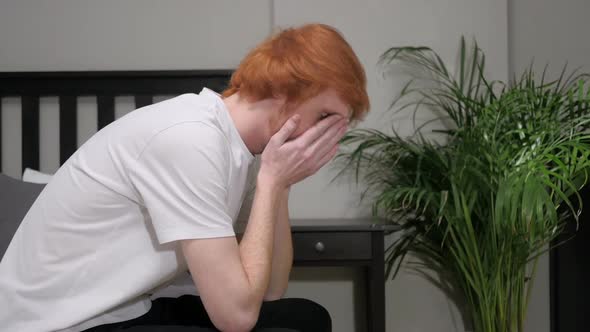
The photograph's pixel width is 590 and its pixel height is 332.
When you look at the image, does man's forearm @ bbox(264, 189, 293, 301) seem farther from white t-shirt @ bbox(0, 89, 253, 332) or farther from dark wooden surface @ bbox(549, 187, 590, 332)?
dark wooden surface @ bbox(549, 187, 590, 332)

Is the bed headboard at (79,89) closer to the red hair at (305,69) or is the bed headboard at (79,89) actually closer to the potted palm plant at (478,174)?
the potted palm plant at (478,174)

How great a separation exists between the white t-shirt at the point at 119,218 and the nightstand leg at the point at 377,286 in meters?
1.05

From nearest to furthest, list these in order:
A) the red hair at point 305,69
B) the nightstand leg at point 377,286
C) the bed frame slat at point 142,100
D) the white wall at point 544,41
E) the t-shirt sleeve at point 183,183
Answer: the t-shirt sleeve at point 183,183, the red hair at point 305,69, the nightstand leg at point 377,286, the bed frame slat at point 142,100, the white wall at point 544,41

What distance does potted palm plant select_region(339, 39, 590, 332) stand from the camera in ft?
6.52

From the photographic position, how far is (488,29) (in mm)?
2588

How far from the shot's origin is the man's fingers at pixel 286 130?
1.23m

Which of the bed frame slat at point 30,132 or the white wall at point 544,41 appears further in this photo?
the white wall at point 544,41

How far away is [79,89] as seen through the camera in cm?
255

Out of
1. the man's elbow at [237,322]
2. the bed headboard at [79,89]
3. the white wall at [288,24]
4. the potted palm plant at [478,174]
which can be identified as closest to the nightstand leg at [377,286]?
the potted palm plant at [478,174]

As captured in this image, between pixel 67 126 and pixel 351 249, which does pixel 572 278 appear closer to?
pixel 351 249

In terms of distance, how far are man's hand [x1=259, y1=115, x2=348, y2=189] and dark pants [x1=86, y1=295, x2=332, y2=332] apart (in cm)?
27

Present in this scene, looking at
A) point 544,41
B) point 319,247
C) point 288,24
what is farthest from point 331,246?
point 544,41

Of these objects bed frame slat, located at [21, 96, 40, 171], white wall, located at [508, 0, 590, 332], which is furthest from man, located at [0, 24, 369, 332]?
white wall, located at [508, 0, 590, 332]

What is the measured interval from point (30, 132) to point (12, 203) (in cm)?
74
